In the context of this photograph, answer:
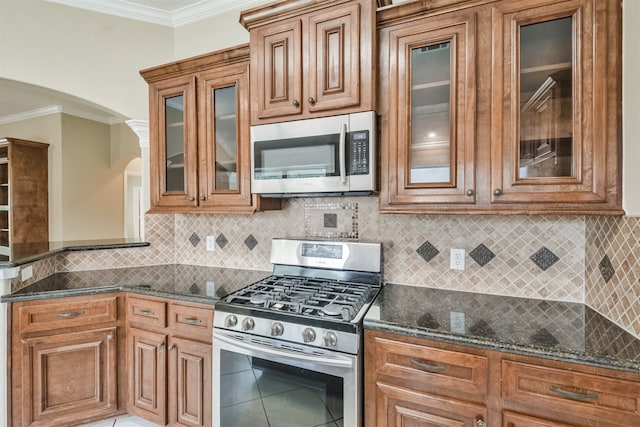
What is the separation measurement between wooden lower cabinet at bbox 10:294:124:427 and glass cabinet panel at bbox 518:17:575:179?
8.09ft

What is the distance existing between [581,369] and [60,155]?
18.7ft

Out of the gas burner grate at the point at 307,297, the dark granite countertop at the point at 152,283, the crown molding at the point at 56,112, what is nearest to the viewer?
the gas burner grate at the point at 307,297

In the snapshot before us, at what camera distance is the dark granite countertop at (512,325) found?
1.22 metres

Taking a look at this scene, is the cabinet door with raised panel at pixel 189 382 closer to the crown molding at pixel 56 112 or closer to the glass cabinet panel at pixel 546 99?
the glass cabinet panel at pixel 546 99

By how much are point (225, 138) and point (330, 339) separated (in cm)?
146

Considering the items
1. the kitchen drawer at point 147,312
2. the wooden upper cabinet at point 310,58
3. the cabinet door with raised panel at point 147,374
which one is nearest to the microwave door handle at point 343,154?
Result: the wooden upper cabinet at point 310,58

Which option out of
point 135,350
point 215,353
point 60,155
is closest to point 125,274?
point 135,350

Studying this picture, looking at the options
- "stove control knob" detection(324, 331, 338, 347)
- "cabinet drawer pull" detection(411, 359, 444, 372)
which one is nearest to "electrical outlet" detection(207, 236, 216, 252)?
"stove control knob" detection(324, 331, 338, 347)

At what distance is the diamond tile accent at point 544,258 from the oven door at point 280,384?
1.11 m

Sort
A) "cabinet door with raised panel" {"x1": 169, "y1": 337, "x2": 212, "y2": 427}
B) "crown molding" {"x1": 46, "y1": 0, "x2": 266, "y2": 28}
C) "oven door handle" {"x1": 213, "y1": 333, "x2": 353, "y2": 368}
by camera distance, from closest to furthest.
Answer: "oven door handle" {"x1": 213, "y1": 333, "x2": 353, "y2": 368}, "cabinet door with raised panel" {"x1": 169, "y1": 337, "x2": 212, "y2": 427}, "crown molding" {"x1": 46, "y1": 0, "x2": 266, "y2": 28}

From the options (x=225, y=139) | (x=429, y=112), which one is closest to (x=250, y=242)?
(x=225, y=139)

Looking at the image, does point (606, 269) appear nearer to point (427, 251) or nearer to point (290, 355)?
point (427, 251)

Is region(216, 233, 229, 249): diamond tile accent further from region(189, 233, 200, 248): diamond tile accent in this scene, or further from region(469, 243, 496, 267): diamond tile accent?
region(469, 243, 496, 267): diamond tile accent

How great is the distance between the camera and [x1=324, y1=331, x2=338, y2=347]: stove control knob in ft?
5.06
